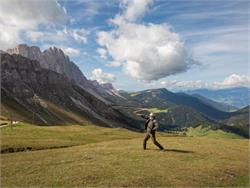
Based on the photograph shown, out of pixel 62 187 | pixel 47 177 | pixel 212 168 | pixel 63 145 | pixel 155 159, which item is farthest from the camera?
pixel 63 145

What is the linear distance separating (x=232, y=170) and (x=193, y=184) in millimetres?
7645

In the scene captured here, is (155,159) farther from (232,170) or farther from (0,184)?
(0,184)

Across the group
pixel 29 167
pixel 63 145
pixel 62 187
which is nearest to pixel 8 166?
pixel 29 167

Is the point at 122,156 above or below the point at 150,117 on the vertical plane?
below

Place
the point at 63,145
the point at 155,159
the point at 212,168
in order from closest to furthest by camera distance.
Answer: the point at 212,168 < the point at 155,159 < the point at 63,145

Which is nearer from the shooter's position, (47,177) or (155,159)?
(47,177)

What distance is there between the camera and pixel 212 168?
33.8 metres

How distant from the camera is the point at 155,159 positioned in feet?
119

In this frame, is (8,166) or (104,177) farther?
(8,166)

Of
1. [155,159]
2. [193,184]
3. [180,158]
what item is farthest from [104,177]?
[180,158]

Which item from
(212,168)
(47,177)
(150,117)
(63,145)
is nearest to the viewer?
(47,177)

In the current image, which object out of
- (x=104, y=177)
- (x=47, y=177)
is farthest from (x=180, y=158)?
(x=47, y=177)

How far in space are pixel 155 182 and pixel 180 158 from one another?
10.6 metres

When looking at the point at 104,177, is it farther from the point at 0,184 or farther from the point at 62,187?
the point at 0,184
